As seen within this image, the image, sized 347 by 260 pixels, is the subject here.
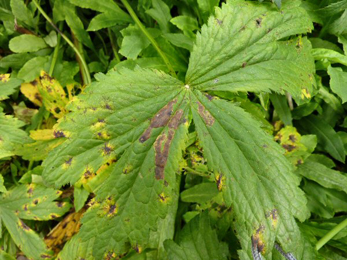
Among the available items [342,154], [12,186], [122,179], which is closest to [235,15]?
[122,179]

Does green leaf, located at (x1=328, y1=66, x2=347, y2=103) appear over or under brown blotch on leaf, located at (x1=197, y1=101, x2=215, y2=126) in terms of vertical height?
over

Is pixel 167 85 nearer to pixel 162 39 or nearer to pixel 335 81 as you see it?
pixel 162 39

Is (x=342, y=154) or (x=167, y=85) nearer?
(x=167, y=85)

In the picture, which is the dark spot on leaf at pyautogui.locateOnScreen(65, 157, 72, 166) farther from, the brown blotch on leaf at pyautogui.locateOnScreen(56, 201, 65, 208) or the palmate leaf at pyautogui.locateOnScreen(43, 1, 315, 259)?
the brown blotch on leaf at pyautogui.locateOnScreen(56, 201, 65, 208)

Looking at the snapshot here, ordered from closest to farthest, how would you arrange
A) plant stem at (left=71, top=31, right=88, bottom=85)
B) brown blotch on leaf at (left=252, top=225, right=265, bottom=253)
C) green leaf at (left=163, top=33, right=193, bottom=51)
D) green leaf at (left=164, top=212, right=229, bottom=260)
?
1. brown blotch on leaf at (left=252, top=225, right=265, bottom=253)
2. green leaf at (left=164, top=212, right=229, bottom=260)
3. green leaf at (left=163, top=33, right=193, bottom=51)
4. plant stem at (left=71, top=31, right=88, bottom=85)

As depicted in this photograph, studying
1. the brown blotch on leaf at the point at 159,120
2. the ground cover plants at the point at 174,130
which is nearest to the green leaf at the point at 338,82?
the ground cover plants at the point at 174,130

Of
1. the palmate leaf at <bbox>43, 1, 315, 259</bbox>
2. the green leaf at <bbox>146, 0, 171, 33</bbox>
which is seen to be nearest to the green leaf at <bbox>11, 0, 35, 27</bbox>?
the green leaf at <bbox>146, 0, 171, 33</bbox>

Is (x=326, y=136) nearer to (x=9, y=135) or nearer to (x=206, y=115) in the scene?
(x=206, y=115)

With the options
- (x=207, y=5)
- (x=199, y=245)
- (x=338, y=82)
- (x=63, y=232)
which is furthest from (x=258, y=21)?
(x=63, y=232)
